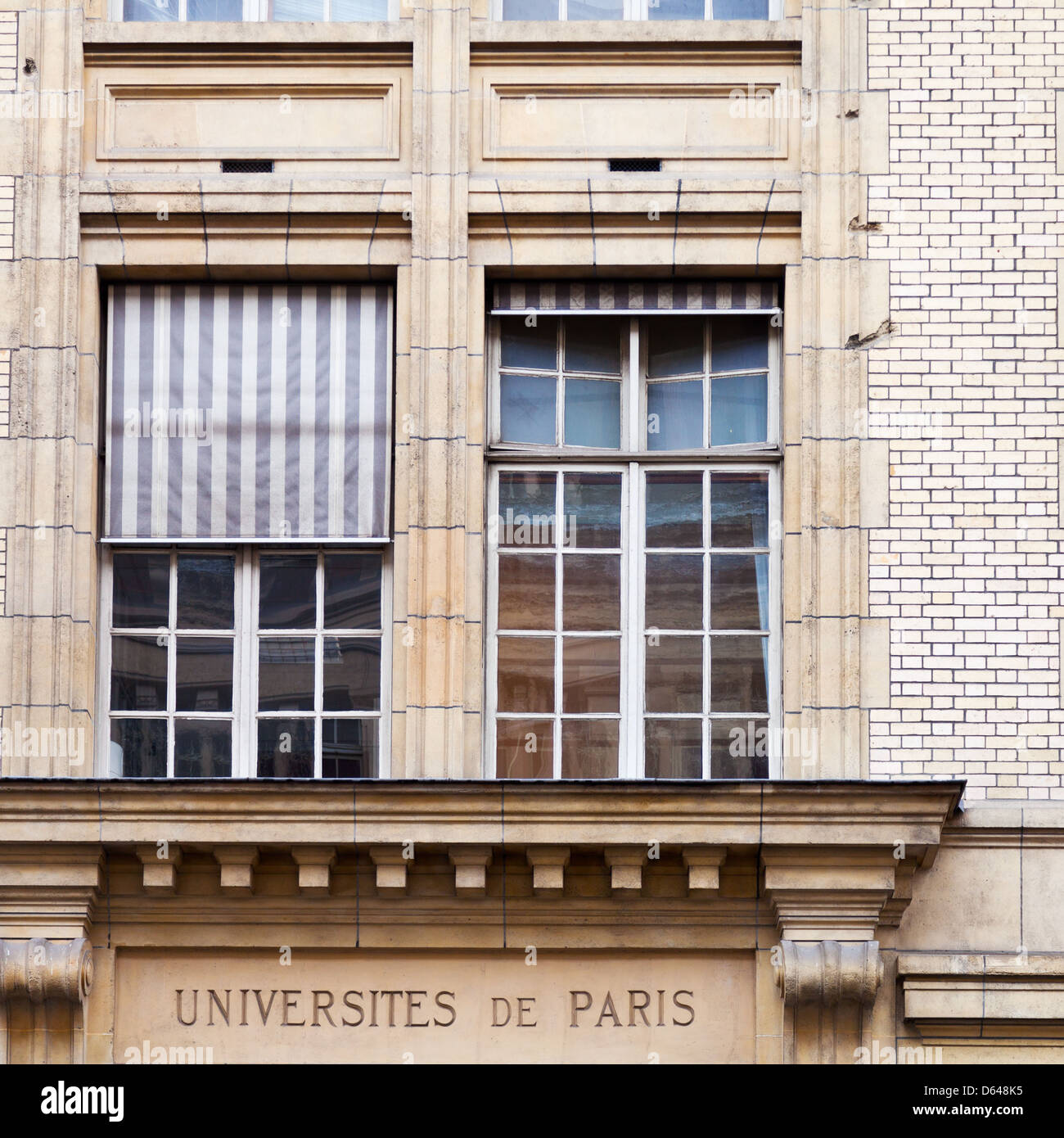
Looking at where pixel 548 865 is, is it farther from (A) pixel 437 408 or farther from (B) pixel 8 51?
(B) pixel 8 51

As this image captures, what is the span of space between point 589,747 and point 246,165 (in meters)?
3.98

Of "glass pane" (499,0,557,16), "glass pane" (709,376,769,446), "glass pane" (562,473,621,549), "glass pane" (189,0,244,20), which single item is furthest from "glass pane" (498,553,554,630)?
"glass pane" (189,0,244,20)

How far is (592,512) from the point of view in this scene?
12.9m

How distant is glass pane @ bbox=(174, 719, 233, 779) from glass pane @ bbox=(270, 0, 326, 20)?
170 inches

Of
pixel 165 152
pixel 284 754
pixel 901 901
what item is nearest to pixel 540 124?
pixel 165 152

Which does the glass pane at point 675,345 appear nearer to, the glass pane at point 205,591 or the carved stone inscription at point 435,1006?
the glass pane at point 205,591

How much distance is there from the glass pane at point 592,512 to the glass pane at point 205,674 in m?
2.09

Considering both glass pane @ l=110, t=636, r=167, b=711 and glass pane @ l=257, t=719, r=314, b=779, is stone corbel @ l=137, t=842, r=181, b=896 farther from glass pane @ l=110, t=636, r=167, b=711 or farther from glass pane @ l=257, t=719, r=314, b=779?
glass pane @ l=110, t=636, r=167, b=711

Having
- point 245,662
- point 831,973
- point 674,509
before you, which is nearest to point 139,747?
point 245,662

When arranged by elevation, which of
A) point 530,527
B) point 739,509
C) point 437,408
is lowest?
point 530,527

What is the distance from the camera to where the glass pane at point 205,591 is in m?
12.8

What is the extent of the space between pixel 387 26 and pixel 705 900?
544 centimetres

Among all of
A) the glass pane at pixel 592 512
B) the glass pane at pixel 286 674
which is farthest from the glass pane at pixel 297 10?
the glass pane at pixel 286 674

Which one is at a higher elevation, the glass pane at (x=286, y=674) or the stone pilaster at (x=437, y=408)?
the stone pilaster at (x=437, y=408)
